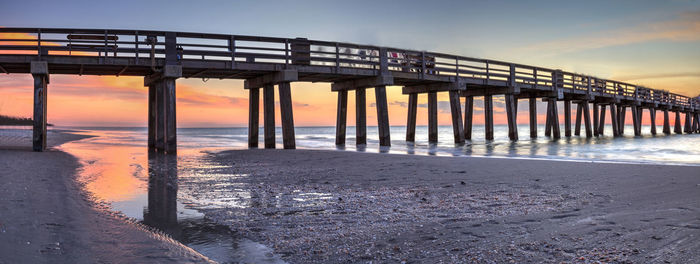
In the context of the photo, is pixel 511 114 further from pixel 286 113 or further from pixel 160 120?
pixel 160 120

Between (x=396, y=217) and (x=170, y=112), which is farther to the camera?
(x=170, y=112)

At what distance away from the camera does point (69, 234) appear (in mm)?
3943

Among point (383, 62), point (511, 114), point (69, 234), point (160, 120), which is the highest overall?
point (383, 62)

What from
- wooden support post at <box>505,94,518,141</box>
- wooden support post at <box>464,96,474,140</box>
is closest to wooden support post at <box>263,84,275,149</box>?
wooden support post at <box>464,96,474,140</box>

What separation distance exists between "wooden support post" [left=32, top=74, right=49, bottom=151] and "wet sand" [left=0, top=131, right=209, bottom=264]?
8.56 metres

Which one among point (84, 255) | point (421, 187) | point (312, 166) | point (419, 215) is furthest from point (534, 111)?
point (84, 255)

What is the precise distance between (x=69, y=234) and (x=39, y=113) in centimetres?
1239

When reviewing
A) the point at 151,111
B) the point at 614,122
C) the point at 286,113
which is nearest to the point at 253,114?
the point at 286,113

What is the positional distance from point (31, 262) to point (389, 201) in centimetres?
407

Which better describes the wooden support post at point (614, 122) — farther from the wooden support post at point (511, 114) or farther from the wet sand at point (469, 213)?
the wet sand at point (469, 213)

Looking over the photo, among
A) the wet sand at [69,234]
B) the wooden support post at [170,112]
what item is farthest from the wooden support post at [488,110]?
the wet sand at [69,234]

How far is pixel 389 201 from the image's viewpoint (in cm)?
605

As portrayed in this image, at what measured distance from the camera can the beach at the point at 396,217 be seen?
358 cm

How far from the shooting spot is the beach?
3.58m
